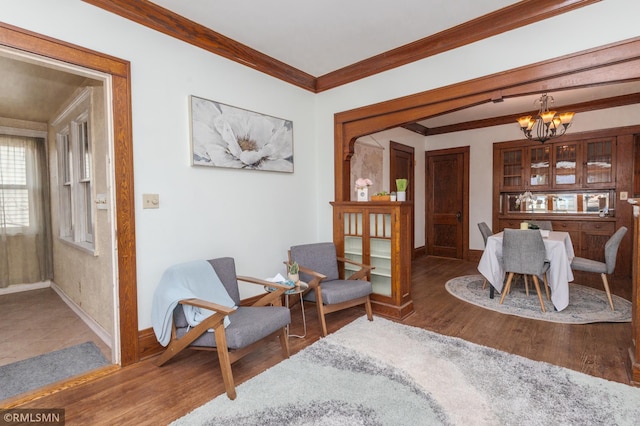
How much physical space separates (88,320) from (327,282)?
101 inches

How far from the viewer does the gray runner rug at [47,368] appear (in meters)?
2.23

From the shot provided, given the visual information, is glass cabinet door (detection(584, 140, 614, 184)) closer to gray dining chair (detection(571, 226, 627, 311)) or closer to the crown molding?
gray dining chair (detection(571, 226, 627, 311))

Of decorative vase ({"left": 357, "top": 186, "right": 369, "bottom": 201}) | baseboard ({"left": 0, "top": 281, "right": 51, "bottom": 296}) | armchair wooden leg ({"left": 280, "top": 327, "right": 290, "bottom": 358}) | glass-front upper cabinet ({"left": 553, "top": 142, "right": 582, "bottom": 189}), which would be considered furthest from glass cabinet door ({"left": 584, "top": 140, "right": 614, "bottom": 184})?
baseboard ({"left": 0, "top": 281, "right": 51, "bottom": 296})

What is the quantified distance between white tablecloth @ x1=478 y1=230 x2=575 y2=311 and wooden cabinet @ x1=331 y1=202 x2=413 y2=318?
1.22m

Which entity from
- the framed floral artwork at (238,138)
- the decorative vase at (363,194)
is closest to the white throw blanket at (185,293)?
the framed floral artwork at (238,138)

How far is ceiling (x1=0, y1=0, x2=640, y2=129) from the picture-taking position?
102 inches

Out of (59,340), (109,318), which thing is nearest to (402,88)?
(109,318)

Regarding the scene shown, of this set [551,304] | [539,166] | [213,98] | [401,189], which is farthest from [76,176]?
[539,166]

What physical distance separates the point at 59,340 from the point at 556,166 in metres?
7.36

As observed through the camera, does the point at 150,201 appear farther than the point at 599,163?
No

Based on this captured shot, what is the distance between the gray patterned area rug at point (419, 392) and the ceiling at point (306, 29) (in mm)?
2728

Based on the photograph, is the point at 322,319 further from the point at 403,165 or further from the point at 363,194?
the point at 403,165

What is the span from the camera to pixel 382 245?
365 centimetres

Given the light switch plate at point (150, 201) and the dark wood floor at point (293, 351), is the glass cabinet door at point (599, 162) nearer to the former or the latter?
the dark wood floor at point (293, 351)
